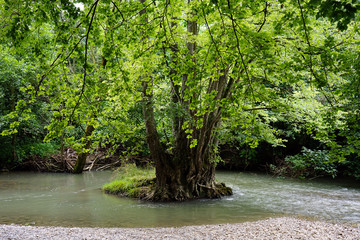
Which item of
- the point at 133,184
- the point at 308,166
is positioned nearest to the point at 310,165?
the point at 308,166

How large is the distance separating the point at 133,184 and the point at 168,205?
2052mm

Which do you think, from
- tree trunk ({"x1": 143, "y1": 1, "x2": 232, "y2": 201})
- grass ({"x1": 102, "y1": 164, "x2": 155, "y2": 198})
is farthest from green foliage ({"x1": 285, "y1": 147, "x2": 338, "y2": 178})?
grass ({"x1": 102, "y1": 164, "x2": 155, "y2": 198})

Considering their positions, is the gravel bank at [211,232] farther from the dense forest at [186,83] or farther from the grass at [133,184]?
the grass at [133,184]

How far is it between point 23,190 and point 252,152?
1048 centimetres

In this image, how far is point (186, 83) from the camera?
4191mm

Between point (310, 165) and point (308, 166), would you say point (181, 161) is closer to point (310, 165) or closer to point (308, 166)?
point (308, 166)

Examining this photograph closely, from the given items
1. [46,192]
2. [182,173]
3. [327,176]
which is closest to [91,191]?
[46,192]

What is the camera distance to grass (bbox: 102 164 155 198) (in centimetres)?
963

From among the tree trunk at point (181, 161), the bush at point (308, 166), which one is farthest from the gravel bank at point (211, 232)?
the bush at point (308, 166)

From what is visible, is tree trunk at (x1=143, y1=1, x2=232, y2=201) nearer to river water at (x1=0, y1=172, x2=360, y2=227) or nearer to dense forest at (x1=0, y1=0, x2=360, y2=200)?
dense forest at (x1=0, y1=0, x2=360, y2=200)

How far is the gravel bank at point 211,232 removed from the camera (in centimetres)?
527

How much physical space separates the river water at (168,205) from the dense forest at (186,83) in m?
1.13

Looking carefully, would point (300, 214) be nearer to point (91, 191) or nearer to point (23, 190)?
point (91, 191)

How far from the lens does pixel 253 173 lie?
621 inches
